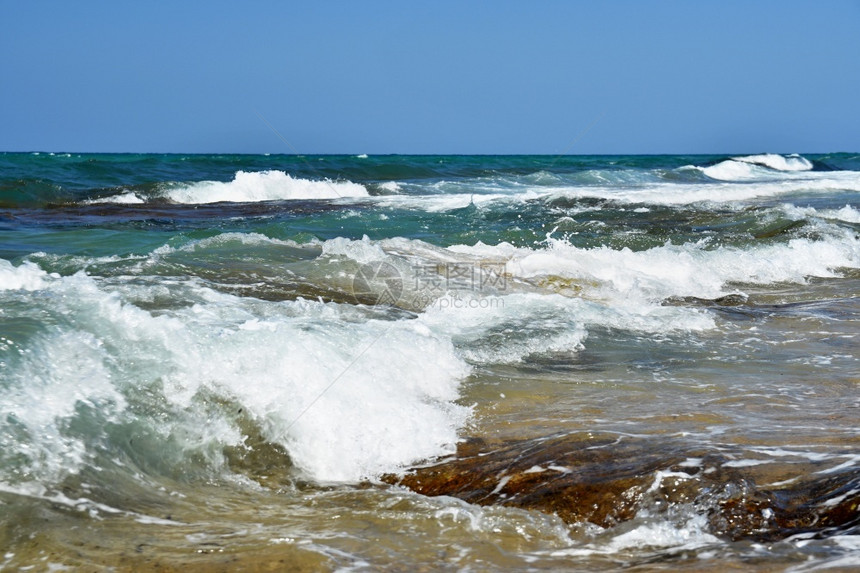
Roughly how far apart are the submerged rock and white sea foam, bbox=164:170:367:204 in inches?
662

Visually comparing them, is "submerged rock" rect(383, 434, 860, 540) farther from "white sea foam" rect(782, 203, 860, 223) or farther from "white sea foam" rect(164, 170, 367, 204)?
"white sea foam" rect(164, 170, 367, 204)

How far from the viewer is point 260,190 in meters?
21.7

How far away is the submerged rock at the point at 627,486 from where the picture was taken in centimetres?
284

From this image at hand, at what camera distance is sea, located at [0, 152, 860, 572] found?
2.78m

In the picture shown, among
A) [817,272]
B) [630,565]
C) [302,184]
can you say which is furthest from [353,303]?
[302,184]

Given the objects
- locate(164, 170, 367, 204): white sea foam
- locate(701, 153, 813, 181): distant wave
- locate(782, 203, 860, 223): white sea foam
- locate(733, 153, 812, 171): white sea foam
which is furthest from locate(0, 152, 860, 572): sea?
locate(733, 153, 812, 171): white sea foam

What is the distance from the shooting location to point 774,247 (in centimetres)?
1060

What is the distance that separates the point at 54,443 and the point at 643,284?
6.36m

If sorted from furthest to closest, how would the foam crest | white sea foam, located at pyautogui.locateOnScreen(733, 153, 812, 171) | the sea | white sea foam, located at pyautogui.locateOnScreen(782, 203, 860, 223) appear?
white sea foam, located at pyautogui.locateOnScreen(733, 153, 812, 171) < white sea foam, located at pyautogui.locateOnScreen(782, 203, 860, 223) < the foam crest < the sea

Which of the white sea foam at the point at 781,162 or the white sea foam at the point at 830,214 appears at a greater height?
the white sea foam at the point at 781,162

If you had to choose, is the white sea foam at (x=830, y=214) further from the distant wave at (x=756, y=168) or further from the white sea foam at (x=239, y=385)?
the distant wave at (x=756, y=168)

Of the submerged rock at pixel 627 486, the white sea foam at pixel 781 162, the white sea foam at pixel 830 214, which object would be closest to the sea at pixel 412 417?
the submerged rock at pixel 627 486

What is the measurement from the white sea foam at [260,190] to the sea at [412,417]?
454 inches

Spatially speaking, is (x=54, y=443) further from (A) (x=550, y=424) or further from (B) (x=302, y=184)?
(B) (x=302, y=184)
